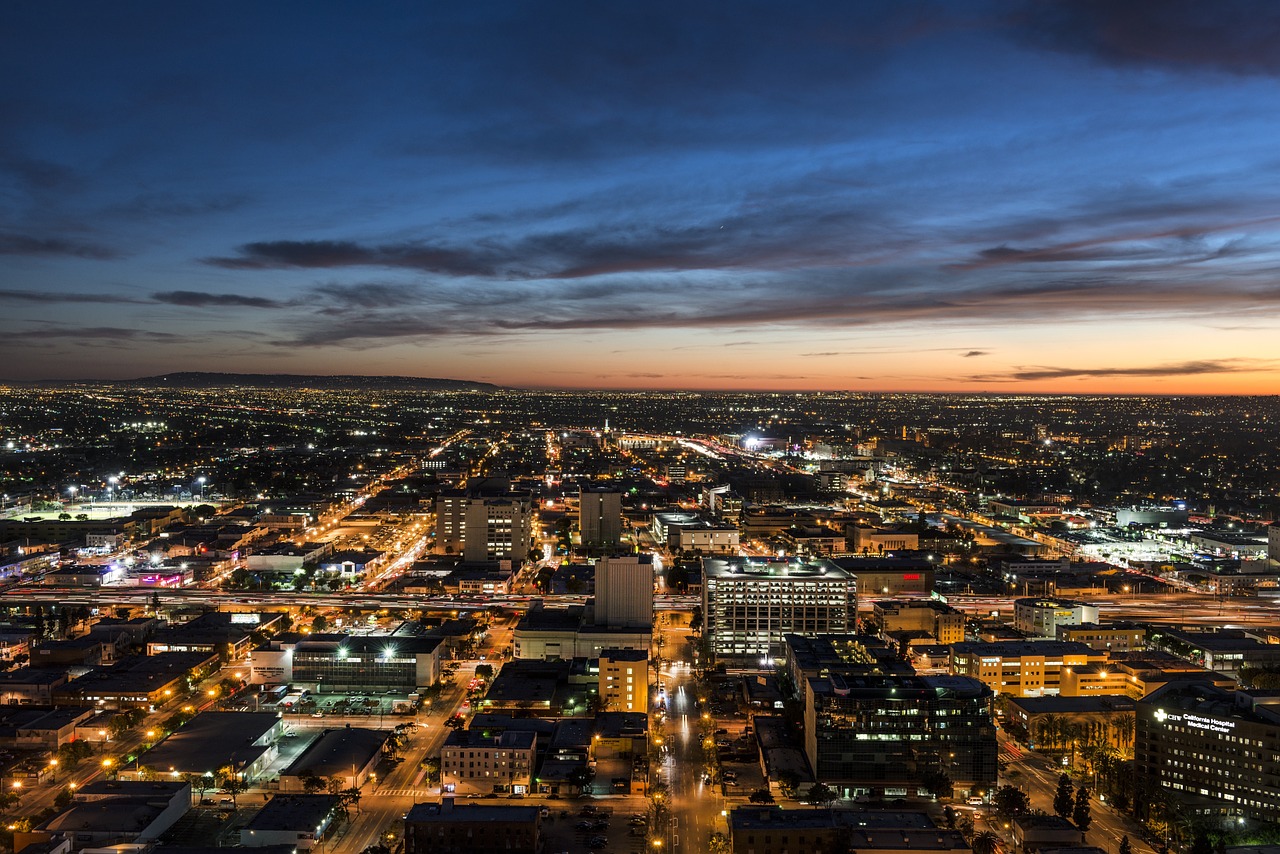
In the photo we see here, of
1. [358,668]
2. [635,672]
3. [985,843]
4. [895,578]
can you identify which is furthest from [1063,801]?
[895,578]

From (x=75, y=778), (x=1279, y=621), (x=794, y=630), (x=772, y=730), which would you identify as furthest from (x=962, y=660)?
(x=75, y=778)

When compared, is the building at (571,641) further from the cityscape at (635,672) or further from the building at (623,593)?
the building at (623,593)

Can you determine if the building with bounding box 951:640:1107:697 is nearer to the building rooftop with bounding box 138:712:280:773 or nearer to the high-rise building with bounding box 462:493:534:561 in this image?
the building rooftop with bounding box 138:712:280:773

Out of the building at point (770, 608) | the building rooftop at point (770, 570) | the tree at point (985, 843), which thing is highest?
the building rooftop at point (770, 570)

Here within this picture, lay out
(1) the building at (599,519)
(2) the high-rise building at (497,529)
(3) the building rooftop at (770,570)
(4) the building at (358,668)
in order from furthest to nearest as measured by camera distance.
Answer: (1) the building at (599,519) < (2) the high-rise building at (497,529) < (3) the building rooftop at (770,570) < (4) the building at (358,668)

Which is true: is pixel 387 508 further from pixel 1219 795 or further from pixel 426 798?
pixel 1219 795

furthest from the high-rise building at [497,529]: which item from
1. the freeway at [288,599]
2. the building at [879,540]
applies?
the building at [879,540]
